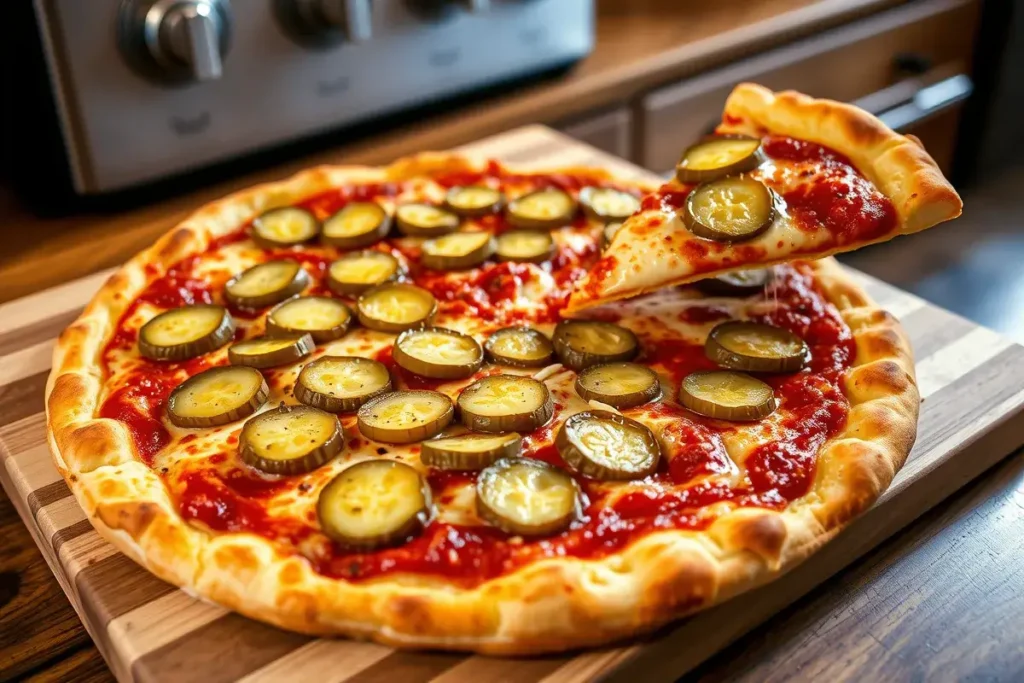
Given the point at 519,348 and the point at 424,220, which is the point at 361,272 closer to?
the point at 424,220

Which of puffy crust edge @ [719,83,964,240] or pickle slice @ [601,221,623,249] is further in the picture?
pickle slice @ [601,221,623,249]

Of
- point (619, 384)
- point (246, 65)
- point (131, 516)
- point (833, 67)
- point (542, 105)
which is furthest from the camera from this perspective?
point (833, 67)

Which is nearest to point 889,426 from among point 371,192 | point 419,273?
point 419,273

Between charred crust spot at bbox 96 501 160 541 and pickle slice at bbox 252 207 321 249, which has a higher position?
pickle slice at bbox 252 207 321 249

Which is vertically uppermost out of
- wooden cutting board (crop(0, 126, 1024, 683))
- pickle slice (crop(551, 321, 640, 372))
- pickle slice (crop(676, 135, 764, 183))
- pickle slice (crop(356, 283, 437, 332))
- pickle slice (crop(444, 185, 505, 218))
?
pickle slice (crop(676, 135, 764, 183))

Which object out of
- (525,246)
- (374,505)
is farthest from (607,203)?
(374,505)

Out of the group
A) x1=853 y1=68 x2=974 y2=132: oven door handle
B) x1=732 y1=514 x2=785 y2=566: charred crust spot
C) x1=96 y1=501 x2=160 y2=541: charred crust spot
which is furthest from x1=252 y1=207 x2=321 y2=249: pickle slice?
x1=853 y1=68 x2=974 y2=132: oven door handle

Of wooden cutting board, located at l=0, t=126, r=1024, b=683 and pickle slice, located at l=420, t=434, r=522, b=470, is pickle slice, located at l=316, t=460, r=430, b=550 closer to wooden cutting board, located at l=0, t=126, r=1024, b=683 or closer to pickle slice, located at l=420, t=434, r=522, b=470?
pickle slice, located at l=420, t=434, r=522, b=470
